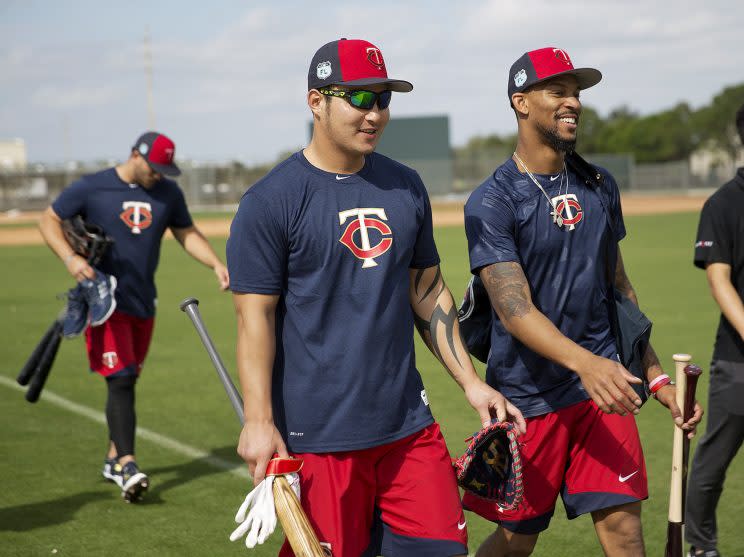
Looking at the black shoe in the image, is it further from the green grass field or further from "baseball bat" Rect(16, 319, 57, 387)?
"baseball bat" Rect(16, 319, 57, 387)

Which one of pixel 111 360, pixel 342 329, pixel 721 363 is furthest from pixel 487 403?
pixel 111 360

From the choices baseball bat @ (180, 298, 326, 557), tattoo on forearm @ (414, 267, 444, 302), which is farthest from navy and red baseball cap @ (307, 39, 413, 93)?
baseball bat @ (180, 298, 326, 557)

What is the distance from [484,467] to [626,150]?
9894 centimetres

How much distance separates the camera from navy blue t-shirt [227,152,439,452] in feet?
11.8

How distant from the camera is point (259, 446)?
351 cm

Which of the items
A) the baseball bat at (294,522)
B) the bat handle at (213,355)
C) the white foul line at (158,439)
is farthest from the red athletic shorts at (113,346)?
the baseball bat at (294,522)

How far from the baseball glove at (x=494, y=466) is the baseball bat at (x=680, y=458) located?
716mm

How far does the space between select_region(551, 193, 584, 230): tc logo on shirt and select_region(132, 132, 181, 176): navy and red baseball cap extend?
3667 mm

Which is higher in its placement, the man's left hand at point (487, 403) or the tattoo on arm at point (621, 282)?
the tattoo on arm at point (621, 282)

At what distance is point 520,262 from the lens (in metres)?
4.36

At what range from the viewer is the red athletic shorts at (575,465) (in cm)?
435

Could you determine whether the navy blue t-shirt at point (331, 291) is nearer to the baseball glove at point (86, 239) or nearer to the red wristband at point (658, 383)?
the red wristband at point (658, 383)

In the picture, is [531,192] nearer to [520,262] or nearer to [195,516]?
[520,262]

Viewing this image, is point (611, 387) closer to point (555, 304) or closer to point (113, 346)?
point (555, 304)
